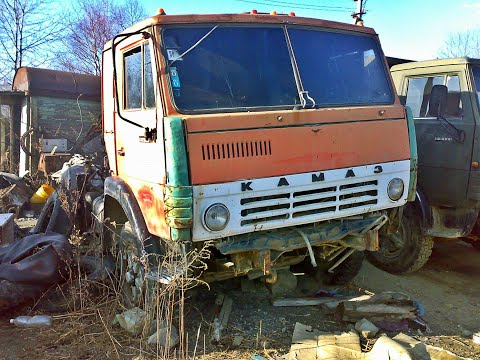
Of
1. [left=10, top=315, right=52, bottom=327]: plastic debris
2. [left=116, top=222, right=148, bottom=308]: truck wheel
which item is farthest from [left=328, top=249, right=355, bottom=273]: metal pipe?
[left=10, top=315, right=52, bottom=327]: plastic debris

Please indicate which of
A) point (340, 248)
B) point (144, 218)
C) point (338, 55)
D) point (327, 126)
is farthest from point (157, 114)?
point (340, 248)

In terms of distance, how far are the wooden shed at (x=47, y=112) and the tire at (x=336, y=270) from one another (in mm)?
7277

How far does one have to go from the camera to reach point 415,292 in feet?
16.0

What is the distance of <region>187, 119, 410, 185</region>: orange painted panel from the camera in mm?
3098

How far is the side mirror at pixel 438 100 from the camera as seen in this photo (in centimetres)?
490

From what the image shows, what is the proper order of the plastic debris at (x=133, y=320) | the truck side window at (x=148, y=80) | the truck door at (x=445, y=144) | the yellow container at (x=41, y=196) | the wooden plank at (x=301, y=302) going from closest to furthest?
the truck side window at (x=148, y=80) < the plastic debris at (x=133, y=320) < the wooden plank at (x=301, y=302) < the truck door at (x=445, y=144) < the yellow container at (x=41, y=196)

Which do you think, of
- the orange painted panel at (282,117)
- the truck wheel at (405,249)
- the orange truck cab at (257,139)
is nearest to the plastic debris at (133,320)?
the orange truck cab at (257,139)

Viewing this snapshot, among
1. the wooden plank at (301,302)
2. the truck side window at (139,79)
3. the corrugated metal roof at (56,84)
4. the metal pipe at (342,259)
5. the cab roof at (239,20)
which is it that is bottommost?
the wooden plank at (301,302)

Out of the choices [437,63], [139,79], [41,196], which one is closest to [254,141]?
[139,79]

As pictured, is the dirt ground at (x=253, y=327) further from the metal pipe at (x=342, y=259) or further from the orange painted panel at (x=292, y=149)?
the orange painted panel at (x=292, y=149)

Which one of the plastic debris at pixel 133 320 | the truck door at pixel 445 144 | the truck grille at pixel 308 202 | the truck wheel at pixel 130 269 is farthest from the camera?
the truck door at pixel 445 144

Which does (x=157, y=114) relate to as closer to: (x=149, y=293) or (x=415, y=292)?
(x=149, y=293)

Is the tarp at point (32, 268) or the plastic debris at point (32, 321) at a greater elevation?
the tarp at point (32, 268)

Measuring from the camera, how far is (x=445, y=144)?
5.02 metres
